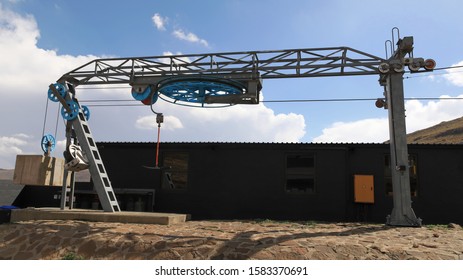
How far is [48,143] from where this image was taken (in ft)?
45.8

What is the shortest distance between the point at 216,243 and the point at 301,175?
25.4ft

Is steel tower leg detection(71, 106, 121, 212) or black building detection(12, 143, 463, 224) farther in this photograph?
black building detection(12, 143, 463, 224)

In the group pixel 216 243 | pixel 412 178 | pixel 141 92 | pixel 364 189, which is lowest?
pixel 216 243

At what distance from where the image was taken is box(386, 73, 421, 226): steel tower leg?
37.9 feet

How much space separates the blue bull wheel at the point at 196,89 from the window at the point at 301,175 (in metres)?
4.51

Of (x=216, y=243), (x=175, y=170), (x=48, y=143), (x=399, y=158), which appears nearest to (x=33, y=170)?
(x=48, y=143)

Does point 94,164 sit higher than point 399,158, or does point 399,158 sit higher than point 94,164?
point 399,158

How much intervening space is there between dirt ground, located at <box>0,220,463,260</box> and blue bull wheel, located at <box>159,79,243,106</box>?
512cm

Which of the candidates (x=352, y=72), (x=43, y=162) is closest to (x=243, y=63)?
(x=352, y=72)

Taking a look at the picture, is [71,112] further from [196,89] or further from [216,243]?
[216,243]

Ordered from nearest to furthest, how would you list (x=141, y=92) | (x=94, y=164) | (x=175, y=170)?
1. (x=94, y=164)
2. (x=141, y=92)
3. (x=175, y=170)

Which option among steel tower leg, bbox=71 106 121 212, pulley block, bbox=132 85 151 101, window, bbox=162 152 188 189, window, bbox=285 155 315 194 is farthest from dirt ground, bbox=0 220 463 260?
window, bbox=162 152 188 189

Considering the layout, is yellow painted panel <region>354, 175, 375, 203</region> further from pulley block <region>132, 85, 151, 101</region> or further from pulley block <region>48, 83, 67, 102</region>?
pulley block <region>48, 83, 67, 102</region>

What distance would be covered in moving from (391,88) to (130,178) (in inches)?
477
